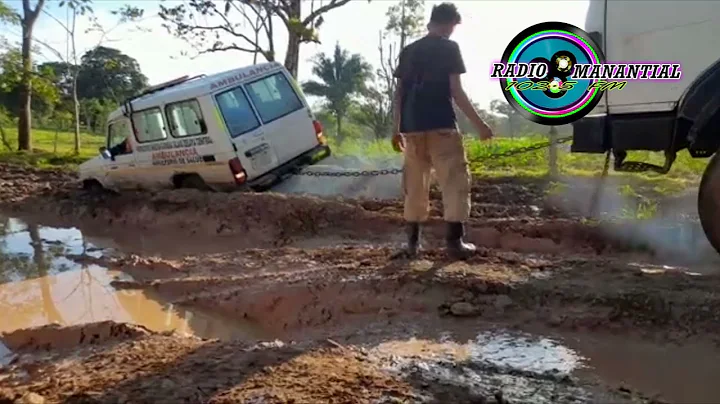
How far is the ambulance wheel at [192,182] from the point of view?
10.2 meters

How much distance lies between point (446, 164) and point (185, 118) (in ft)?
19.6

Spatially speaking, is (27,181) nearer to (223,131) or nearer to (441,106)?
(223,131)

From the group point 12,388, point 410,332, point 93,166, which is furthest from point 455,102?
point 93,166

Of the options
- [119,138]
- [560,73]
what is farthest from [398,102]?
[119,138]

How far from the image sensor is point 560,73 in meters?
5.72

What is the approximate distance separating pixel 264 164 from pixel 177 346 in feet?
21.0

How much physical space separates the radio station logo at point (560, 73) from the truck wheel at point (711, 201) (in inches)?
31.5

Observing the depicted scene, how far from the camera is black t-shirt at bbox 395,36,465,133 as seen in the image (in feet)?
16.0

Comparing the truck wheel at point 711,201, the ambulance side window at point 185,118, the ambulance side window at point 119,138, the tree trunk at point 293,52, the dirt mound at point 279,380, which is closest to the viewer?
the dirt mound at point 279,380

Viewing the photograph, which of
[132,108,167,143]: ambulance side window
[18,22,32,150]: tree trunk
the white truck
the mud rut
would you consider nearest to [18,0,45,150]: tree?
[18,22,32,150]: tree trunk

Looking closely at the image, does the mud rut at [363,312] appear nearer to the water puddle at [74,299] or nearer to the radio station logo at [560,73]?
the water puddle at [74,299]

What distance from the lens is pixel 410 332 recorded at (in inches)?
151

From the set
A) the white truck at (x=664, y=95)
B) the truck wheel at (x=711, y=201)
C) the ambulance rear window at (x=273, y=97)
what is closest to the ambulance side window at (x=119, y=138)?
the ambulance rear window at (x=273, y=97)

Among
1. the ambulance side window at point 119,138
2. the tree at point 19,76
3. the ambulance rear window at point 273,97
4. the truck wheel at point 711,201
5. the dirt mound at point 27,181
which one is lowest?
the dirt mound at point 27,181
